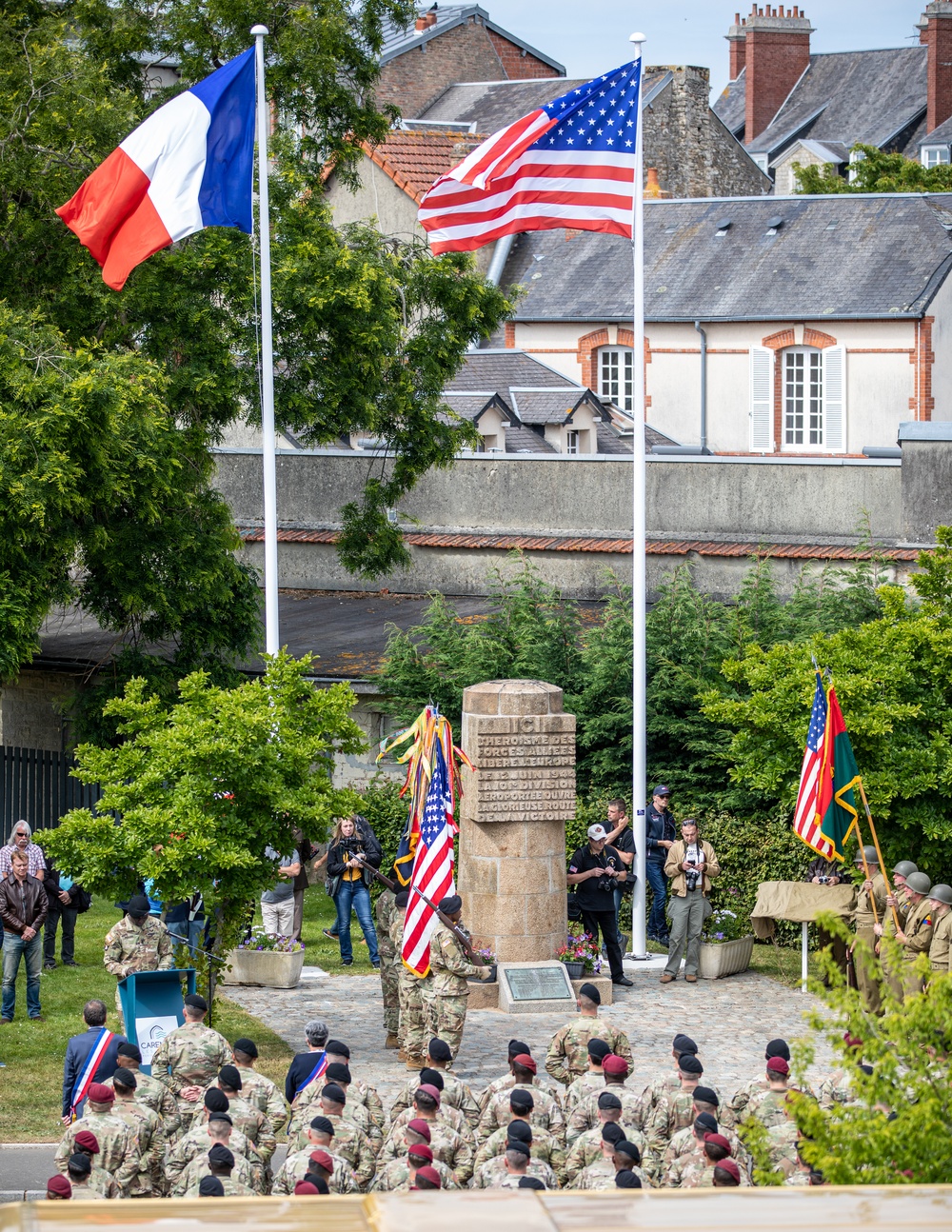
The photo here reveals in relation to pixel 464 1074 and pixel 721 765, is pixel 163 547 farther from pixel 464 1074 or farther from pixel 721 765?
pixel 464 1074

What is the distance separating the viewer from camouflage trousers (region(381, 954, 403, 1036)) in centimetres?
1683

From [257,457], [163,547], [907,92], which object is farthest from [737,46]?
[163,547]

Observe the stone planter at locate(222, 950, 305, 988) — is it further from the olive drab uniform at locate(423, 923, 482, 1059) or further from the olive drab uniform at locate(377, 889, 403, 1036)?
the olive drab uniform at locate(423, 923, 482, 1059)

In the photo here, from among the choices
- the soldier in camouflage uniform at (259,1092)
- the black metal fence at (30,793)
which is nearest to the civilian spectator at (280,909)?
the black metal fence at (30,793)

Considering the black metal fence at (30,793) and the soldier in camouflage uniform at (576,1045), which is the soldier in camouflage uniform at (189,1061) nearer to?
the soldier in camouflage uniform at (576,1045)

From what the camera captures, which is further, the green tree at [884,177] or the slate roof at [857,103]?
the slate roof at [857,103]

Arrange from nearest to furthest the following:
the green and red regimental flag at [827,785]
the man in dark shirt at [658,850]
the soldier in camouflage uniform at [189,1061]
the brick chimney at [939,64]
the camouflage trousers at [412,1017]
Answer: the soldier in camouflage uniform at [189,1061], the camouflage trousers at [412,1017], the green and red regimental flag at [827,785], the man in dark shirt at [658,850], the brick chimney at [939,64]

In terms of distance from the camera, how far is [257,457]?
3145 centimetres

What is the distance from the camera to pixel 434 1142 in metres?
11.5

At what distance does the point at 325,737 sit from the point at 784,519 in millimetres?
13066

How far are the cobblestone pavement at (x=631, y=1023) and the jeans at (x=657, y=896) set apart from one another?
154cm

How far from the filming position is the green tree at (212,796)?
14.8 meters

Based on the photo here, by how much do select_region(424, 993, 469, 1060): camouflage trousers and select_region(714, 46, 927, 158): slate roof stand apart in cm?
6324

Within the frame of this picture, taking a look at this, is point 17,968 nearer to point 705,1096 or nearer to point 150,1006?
point 150,1006
